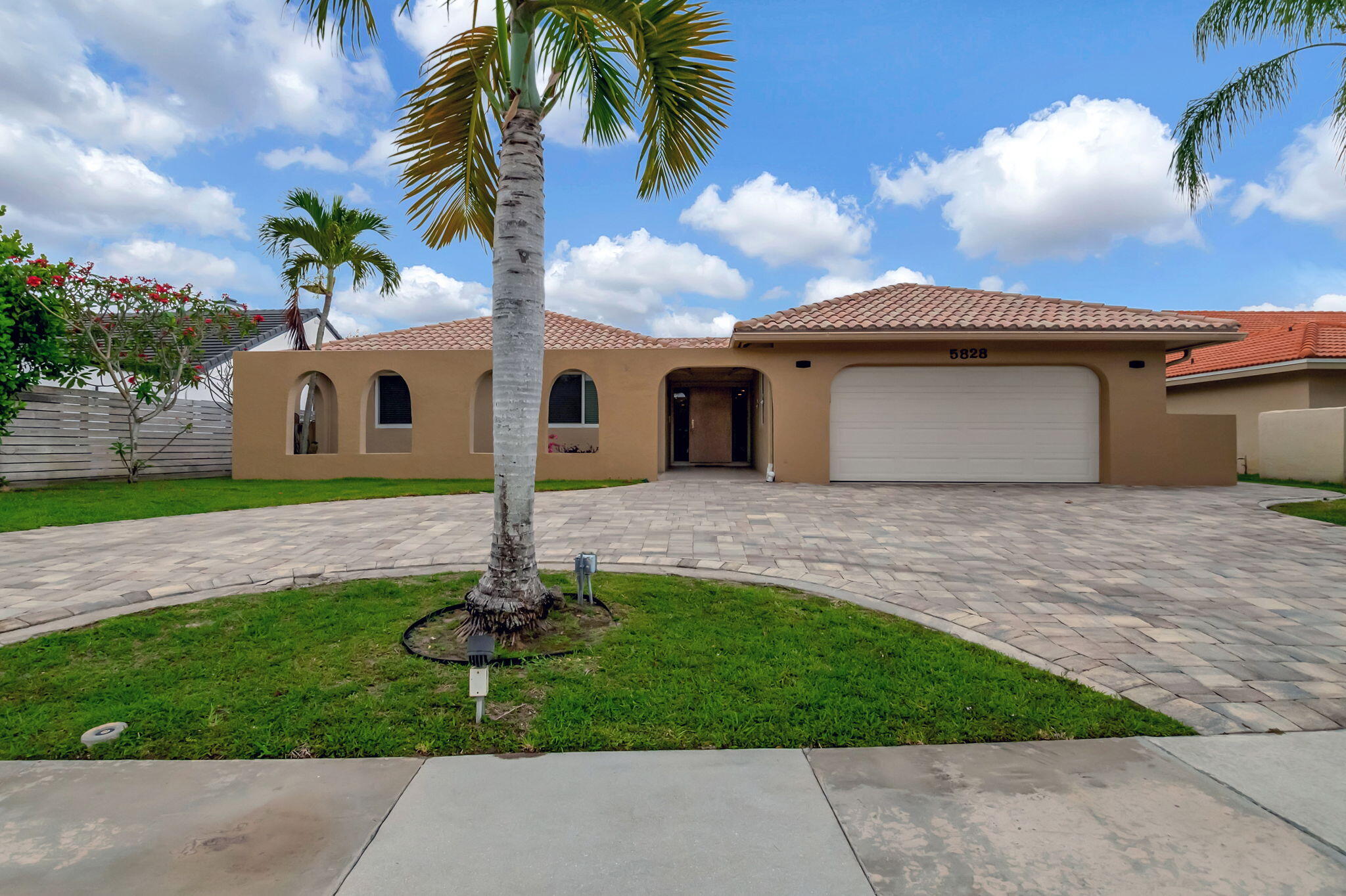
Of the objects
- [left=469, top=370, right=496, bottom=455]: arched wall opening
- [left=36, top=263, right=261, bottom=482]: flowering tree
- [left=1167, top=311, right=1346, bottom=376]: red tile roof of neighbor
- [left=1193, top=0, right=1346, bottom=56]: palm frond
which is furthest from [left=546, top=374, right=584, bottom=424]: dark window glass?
[left=1167, top=311, right=1346, bottom=376]: red tile roof of neighbor

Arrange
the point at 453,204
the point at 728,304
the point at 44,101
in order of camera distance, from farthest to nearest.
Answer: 1. the point at 728,304
2. the point at 44,101
3. the point at 453,204

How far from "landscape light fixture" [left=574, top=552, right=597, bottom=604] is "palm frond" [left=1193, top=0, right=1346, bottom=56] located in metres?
12.7

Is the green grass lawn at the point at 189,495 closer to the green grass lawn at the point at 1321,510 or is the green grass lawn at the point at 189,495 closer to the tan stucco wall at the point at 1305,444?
the green grass lawn at the point at 1321,510

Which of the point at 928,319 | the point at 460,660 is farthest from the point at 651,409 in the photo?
the point at 460,660

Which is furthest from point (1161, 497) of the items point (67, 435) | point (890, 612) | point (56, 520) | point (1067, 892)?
point (67, 435)

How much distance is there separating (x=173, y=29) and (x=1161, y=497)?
1578 centimetres

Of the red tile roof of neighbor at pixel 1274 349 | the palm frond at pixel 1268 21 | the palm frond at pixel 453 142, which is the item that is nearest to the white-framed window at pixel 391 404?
the palm frond at pixel 453 142

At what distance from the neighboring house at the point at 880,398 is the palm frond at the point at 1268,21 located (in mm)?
4746

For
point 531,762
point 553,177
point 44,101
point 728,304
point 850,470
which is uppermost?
point 44,101

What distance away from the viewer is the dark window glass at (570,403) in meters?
17.4

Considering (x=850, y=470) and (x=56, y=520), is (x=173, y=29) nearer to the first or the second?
(x=56, y=520)

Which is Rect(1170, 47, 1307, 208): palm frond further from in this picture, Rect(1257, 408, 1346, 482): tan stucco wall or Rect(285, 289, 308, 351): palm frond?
Rect(285, 289, 308, 351): palm frond

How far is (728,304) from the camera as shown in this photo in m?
16.4

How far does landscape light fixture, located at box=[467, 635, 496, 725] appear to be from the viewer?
8.70 ft
